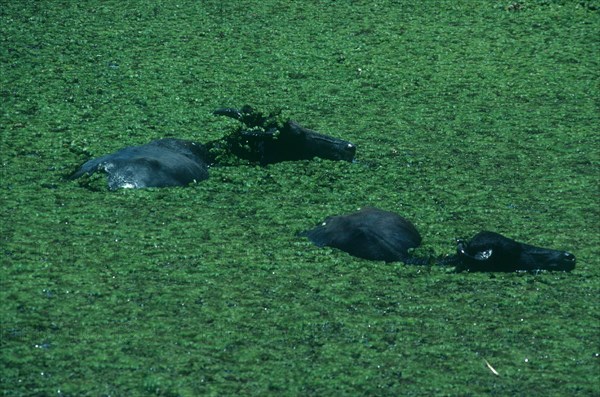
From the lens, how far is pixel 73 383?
1560 millimetres

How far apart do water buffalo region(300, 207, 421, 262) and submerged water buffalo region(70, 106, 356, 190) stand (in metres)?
0.43

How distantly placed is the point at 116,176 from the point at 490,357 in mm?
1080

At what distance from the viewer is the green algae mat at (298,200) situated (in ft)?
5.48

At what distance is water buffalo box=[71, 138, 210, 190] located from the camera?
Answer: 2.45m

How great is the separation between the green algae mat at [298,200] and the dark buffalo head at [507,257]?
3 cm

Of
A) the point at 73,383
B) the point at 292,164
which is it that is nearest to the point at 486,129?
the point at 292,164

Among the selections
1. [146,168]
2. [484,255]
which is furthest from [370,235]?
[146,168]

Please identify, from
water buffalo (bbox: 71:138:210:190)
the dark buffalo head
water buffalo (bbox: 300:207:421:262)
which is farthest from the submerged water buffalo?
the dark buffalo head

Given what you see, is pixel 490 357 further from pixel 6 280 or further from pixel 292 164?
pixel 292 164

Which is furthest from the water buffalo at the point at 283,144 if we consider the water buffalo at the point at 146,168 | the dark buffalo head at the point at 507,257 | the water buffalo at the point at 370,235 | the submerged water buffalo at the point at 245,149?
the dark buffalo head at the point at 507,257

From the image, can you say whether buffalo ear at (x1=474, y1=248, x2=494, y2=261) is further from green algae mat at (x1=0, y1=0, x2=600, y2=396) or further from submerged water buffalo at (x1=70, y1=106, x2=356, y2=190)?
submerged water buffalo at (x1=70, y1=106, x2=356, y2=190)

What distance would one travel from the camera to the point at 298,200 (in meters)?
2.43

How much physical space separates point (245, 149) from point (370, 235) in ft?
2.10

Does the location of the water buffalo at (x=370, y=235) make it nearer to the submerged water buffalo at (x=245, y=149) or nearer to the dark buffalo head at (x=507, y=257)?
the dark buffalo head at (x=507, y=257)
